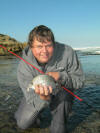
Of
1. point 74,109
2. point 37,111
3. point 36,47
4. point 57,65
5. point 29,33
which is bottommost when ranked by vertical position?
point 74,109

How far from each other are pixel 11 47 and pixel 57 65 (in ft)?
83.9

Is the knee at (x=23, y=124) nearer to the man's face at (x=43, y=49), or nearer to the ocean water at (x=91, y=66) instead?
the man's face at (x=43, y=49)

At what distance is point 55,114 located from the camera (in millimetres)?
3217

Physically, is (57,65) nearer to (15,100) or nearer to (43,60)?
(43,60)

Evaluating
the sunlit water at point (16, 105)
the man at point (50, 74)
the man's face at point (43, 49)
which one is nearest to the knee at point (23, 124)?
the man at point (50, 74)

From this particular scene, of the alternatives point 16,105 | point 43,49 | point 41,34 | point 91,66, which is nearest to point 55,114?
point 43,49

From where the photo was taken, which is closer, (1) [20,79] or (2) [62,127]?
(2) [62,127]

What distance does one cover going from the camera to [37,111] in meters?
3.31

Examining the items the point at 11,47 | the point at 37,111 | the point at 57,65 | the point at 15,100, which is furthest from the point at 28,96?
the point at 11,47

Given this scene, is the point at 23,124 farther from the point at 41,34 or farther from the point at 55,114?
the point at 41,34

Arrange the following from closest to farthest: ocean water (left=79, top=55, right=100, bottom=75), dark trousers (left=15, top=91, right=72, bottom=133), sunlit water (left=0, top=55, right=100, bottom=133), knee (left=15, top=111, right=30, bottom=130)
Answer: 1. dark trousers (left=15, top=91, right=72, bottom=133)
2. knee (left=15, top=111, right=30, bottom=130)
3. sunlit water (left=0, top=55, right=100, bottom=133)
4. ocean water (left=79, top=55, right=100, bottom=75)

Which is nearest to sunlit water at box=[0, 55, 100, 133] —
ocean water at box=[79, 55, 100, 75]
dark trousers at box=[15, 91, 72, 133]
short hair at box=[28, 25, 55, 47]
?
dark trousers at box=[15, 91, 72, 133]

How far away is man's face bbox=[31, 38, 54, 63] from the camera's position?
10.3ft

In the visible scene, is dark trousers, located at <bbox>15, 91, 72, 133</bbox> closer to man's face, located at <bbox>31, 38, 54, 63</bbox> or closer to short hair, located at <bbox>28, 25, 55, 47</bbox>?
man's face, located at <bbox>31, 38, 54, 63</bbox>
